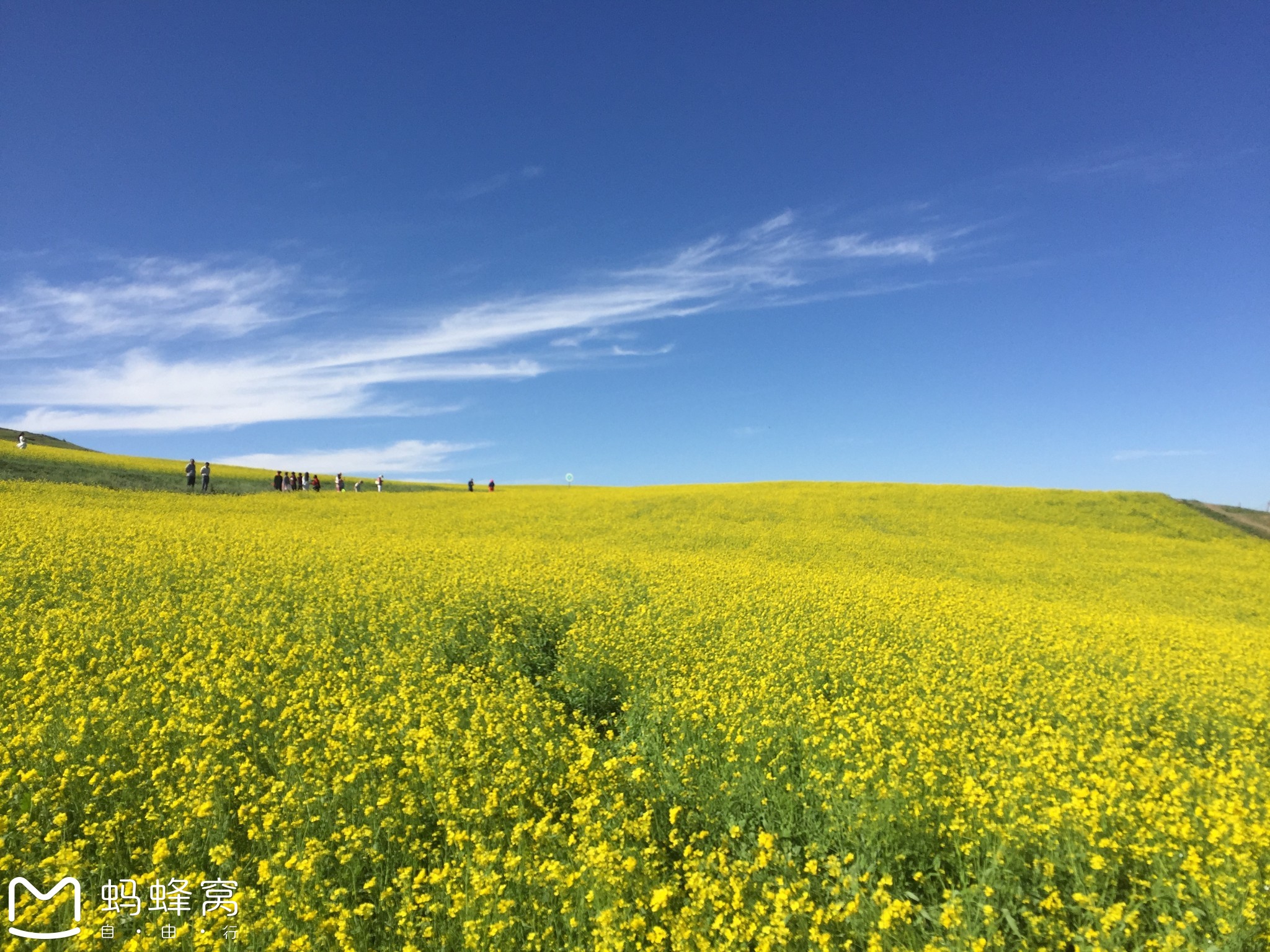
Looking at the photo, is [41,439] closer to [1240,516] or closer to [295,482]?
[295,482]

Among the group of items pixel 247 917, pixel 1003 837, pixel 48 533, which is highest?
pixel 48 533

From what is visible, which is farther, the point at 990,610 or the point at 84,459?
the point at 84,459

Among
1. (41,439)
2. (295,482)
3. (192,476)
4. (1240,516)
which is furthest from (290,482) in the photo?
(1240,516)

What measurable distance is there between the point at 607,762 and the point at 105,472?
41.3 m

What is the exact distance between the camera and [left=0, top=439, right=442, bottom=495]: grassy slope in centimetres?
3095

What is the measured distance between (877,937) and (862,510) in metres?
32.1

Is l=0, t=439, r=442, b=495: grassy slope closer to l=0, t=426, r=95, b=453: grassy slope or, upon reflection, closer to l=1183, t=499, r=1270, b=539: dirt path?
l=0, t=426, r=95, b=453: grassy slope

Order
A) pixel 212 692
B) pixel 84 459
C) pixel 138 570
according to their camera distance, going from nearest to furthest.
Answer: pixel 212 692, pixel 138 570, pixel 84 459

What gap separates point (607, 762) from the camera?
5.27 m

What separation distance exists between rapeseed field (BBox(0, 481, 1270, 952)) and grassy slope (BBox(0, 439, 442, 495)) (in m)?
22.0

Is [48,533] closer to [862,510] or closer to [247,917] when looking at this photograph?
[247,917]

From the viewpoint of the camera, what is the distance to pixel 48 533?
1388cm

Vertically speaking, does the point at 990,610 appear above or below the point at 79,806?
above

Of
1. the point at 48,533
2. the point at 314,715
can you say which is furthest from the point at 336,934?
the point at 48,533
